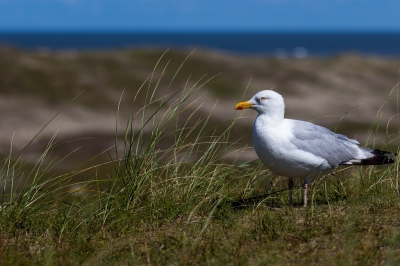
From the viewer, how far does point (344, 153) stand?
5695mm

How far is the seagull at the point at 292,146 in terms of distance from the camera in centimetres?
536

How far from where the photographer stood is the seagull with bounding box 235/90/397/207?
17.6ft

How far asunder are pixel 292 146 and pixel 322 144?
36cm

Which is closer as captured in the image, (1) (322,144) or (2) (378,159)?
(1) (322,144)

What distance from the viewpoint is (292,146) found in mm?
5387

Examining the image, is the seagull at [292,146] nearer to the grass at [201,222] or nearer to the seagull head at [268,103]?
the seagull head at [268,103]

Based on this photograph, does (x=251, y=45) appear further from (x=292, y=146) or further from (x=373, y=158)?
(x=292, y=146)

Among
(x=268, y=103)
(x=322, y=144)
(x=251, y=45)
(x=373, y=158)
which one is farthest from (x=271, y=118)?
(x=251, y=45)

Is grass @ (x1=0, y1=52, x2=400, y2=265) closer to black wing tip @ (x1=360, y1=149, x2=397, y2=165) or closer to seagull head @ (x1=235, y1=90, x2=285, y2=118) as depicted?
black wing tip @ (x1=360, y1=149, x2=397, y2=165)

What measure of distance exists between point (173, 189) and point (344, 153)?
4.84 feet

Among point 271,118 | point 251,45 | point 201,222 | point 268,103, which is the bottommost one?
point 201,222

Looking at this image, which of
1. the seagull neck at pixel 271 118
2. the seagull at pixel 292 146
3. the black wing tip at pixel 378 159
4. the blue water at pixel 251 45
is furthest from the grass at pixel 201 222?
the blue water at pixel 251 45

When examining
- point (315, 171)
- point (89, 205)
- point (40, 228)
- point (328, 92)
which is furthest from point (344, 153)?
point (328, 92)

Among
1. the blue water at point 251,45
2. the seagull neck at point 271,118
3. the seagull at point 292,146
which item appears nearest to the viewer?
the seagull at point 292,146
